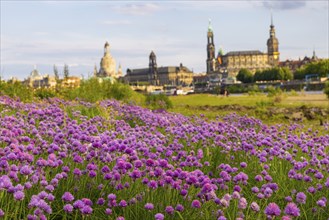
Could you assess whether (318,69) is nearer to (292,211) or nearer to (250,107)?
(250,107)

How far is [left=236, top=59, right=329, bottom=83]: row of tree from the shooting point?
138175 mm

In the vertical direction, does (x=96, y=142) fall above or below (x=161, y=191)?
above

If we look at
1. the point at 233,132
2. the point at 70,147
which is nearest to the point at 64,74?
the point at 233,132

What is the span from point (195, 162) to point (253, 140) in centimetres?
256

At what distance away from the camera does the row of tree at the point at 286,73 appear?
138175mm

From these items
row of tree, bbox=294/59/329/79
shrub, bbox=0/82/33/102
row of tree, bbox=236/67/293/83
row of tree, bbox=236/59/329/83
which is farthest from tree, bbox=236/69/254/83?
shrub, bbox=0/82/33/102

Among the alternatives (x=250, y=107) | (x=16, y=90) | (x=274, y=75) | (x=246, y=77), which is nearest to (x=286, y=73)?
(x=274, y=75)

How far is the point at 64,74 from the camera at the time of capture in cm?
2397

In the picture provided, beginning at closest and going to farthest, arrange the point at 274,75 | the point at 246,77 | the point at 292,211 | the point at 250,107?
the point at 292,211, the point at 250,107, the point at 274,75, the point at 246,77

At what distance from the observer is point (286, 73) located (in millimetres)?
165125

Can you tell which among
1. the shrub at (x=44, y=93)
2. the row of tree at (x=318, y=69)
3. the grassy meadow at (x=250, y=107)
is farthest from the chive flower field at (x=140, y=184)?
the row of tree at (x=318, y=69)

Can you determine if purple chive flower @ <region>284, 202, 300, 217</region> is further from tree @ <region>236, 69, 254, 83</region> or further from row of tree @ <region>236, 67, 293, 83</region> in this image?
tree @ <region>236, 69, 254, 83</region>

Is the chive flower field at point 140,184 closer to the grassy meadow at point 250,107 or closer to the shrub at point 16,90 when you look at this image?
the shrub at point 16,90

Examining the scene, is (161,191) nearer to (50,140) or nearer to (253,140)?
(50,140)
